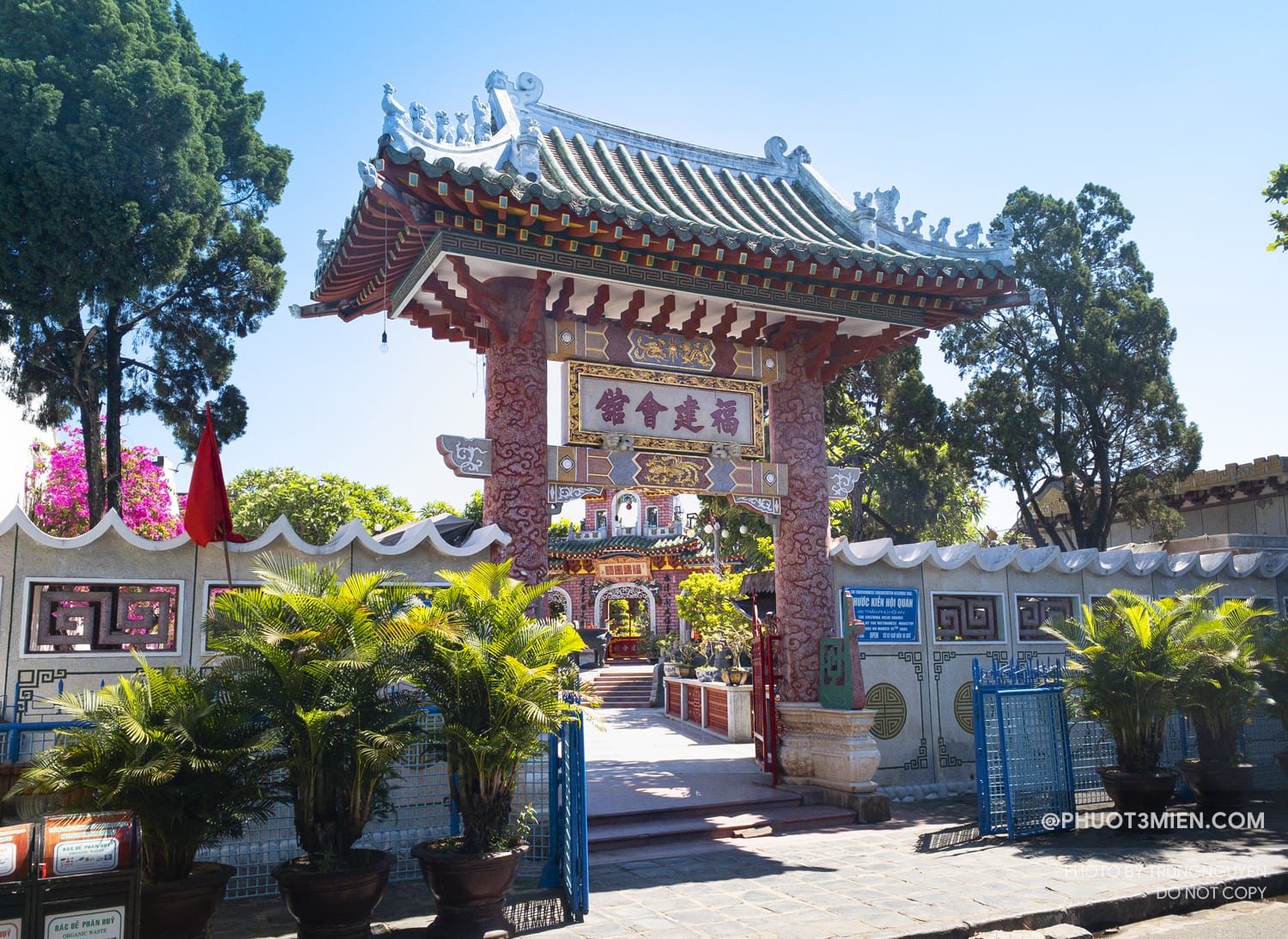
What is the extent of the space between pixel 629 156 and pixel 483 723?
286 inches

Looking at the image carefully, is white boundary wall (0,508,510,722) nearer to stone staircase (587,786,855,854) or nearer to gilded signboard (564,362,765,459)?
gilded signboard (564,362,765,459)

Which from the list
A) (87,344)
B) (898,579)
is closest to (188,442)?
(87,344)

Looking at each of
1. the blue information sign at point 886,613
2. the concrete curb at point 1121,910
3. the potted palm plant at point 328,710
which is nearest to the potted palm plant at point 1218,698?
the concrete curb at point 1121,910

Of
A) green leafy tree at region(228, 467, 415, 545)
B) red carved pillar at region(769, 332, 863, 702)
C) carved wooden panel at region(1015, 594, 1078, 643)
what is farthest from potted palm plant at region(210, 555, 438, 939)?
green leafy tree at region(228, 467, 415, 545)

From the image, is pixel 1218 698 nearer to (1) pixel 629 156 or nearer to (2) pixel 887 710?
(2) pixel 887 710

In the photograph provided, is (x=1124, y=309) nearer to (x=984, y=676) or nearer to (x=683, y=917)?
(x=984, y=676)

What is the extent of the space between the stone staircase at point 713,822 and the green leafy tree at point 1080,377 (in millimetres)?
10458

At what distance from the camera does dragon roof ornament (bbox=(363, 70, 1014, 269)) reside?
7.90 meters

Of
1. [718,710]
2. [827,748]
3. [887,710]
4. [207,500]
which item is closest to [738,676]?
[718,710]

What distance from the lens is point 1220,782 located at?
905cm

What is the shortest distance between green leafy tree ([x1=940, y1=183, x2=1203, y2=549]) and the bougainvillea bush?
1511cm

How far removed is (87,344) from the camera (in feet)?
44.3

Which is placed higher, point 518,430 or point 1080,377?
point 1080,377

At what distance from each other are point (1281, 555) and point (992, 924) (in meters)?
9.67
